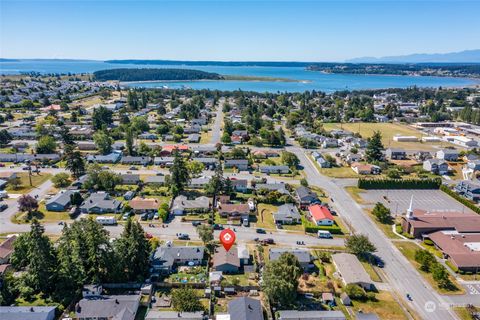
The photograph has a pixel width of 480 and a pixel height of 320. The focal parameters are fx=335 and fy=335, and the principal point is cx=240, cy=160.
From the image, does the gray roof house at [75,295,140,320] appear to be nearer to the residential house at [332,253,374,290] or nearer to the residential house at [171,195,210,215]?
the residential house at [171,195,210,215]

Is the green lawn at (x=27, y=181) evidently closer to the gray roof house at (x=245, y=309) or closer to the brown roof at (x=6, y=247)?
the brown roof at (x=6, y=247)

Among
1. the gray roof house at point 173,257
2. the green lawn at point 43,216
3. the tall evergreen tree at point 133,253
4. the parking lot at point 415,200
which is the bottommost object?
the parking lot at point 415,200

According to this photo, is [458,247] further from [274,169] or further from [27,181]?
[27,181]

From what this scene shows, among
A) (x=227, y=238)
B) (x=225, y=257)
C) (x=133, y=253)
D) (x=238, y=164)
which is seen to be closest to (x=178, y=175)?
(x=238, y=164)

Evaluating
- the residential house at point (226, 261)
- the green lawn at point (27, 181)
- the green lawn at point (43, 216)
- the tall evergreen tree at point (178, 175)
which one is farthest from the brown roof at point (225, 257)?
the green lawn at point (27, 181)

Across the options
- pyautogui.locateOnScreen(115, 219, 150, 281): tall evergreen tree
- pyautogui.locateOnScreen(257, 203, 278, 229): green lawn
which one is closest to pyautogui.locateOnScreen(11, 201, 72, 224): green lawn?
pyautogui.locateOnScreen(115, 219, 150, 281): tall evergreen tree

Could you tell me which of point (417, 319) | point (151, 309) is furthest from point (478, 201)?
point (151, 309)

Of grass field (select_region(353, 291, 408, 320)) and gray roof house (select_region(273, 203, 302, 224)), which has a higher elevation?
gray roof house (select_region(273, 203, 302, 224))
